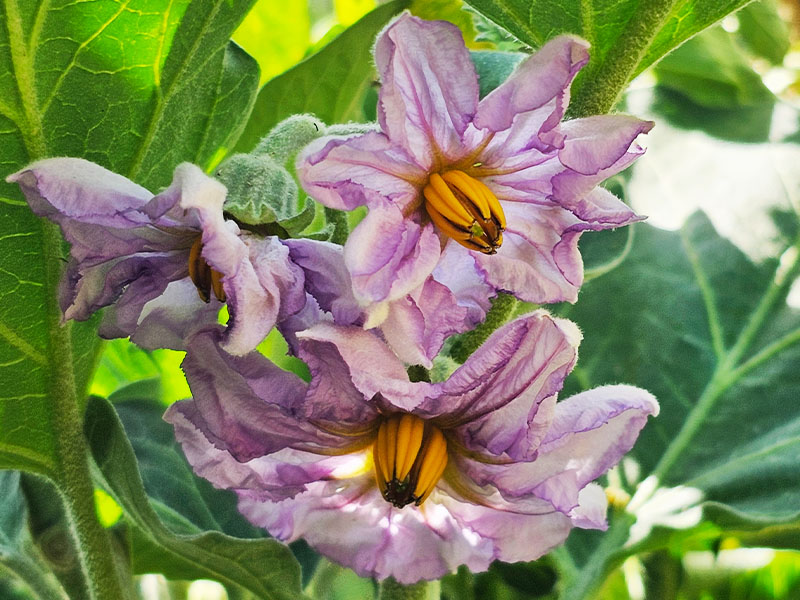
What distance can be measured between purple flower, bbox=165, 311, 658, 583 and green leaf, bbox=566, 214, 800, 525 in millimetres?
363

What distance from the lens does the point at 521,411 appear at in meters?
0.42

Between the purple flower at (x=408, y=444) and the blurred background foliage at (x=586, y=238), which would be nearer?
the purple flower at (x=408, y=444)

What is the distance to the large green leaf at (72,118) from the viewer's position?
1.48 feet

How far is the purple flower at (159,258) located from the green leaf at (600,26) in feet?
0.67

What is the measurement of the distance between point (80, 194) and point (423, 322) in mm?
145

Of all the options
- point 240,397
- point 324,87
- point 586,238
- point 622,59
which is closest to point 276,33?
point 324,87

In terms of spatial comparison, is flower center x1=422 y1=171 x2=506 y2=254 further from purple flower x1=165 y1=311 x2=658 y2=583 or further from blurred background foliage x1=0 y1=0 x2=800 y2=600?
blurred background foliage x1=0 y1=0 x2=800 y2=600

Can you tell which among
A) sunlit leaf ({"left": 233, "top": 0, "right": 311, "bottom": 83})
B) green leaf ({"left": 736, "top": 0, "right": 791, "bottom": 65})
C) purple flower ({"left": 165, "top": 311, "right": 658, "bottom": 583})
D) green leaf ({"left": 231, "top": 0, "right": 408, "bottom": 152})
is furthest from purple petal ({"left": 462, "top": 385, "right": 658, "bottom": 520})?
green leaf ({"left": 736, "top": 0, "right": 791, "bottom": 65})

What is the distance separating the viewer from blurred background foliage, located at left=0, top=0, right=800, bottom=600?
702 millimetres

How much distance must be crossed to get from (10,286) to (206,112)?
0.49ft

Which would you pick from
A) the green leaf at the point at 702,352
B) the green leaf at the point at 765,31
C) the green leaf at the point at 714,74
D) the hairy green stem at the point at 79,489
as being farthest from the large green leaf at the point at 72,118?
the green leaf at the point at 765,31

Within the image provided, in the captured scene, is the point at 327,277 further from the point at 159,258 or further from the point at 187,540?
the point at 187,540

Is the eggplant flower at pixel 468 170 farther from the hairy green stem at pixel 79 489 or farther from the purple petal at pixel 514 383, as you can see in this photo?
the hairy green stem at pixel 79 489

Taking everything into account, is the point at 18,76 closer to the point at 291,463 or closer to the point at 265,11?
the point at 291,463
